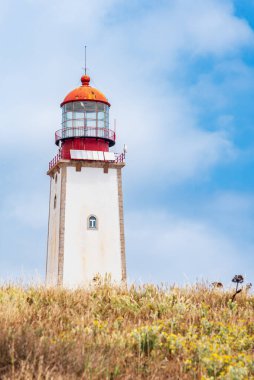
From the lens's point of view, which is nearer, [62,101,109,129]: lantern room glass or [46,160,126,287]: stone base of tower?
[46,160,126,287]: stone base of tower

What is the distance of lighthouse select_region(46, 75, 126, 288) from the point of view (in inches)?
1185

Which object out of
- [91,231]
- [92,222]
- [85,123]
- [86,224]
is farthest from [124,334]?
[85,123]

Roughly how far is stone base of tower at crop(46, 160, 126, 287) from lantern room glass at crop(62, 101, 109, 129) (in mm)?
2343

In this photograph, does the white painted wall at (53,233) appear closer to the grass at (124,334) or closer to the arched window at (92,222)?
the arched window at (92,222)

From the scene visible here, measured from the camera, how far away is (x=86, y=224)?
30.8 metres

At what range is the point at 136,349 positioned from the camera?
8484mm

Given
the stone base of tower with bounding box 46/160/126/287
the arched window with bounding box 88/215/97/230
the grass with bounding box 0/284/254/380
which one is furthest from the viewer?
the arched window with bounding box 88/215/97/230

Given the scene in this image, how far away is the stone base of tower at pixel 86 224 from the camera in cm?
3000

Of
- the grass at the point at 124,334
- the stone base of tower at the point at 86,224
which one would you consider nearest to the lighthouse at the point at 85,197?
the stone base of tower at the point at 86,224

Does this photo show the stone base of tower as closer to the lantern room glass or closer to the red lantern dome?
the lantern room glass

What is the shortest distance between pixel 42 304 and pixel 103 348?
10.9ft

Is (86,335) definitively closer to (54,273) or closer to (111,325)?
(111,325)

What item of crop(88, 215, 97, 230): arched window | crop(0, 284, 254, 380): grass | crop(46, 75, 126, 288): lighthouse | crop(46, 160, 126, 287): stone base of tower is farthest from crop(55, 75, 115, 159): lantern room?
crop(0, 284, 254, 380): grass

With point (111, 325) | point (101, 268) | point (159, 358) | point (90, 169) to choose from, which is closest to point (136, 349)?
point (159, 358)
